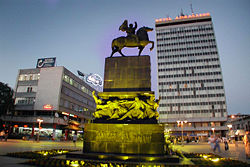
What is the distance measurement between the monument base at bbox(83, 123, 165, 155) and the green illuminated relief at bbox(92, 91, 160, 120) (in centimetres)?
84

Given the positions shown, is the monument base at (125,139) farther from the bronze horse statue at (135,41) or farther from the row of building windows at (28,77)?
the row of building windows at (28,77)

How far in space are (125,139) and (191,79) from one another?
257ft

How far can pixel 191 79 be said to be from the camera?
8081cm

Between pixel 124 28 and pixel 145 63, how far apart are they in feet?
10.9

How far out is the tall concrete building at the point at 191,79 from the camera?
74938mm

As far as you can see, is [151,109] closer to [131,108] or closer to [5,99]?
[131,108]

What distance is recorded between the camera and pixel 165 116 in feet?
258

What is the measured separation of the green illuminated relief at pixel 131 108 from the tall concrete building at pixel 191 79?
68284mm

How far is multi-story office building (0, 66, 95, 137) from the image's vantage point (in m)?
44.1

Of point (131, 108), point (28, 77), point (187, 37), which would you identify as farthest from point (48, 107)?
point (187, 37)

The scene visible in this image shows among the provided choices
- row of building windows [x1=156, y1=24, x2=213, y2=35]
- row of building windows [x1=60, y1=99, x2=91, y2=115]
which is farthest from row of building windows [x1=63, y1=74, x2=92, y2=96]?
row of building windows [x1=156, y1=24, x2=213, y2=35]

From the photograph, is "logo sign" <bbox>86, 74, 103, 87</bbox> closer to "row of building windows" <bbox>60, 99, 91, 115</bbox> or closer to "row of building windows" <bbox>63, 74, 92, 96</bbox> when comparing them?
"row of building windows" <bbox>63, 74, 92, 96</bbox>

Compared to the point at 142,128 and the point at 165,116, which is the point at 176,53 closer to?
the point at 165,116

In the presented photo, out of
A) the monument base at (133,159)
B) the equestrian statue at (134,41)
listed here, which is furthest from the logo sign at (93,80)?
the monument base at (133,159)
